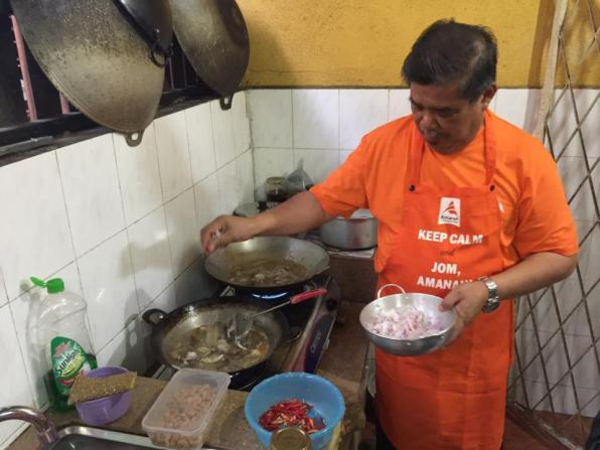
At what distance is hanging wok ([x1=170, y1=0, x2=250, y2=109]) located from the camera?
153cm

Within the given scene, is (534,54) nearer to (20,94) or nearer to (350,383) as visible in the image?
(350,383)

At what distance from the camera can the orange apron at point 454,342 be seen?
1180 mm

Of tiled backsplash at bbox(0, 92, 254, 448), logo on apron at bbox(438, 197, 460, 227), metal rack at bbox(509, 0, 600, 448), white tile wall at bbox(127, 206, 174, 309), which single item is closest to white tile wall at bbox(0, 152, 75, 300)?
tiled backsplash at bbox(0, 92, 254, 448)

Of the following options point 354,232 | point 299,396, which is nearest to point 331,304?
point 354,232

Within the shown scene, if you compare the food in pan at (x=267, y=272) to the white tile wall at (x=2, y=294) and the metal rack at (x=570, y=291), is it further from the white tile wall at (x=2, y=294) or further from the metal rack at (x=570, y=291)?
the metal rack at (x=570, y=291)

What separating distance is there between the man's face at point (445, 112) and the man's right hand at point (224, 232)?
1.65 ft

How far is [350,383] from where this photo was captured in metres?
1.34

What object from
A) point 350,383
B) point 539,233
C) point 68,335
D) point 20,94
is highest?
point 20,94

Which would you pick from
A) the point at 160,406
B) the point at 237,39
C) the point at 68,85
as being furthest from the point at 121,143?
the point at 237,39

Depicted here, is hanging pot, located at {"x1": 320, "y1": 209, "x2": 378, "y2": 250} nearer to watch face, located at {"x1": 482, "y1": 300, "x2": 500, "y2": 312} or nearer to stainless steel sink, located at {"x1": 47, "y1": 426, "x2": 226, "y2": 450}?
watch face, located at {"x1": 482, "y1": 300, "x2": 500, "y2": 312}

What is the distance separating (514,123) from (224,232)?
1.23 m

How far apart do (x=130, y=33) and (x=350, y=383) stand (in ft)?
3.37

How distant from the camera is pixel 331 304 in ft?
5.04

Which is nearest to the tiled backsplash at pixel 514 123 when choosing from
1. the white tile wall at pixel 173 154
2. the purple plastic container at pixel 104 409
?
the white tile wall at pixel 173 154
